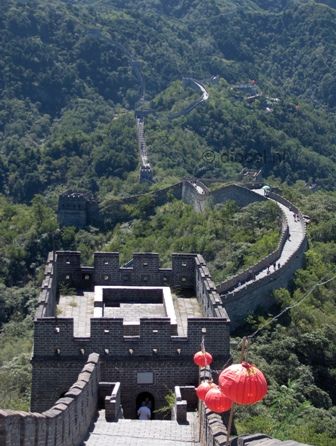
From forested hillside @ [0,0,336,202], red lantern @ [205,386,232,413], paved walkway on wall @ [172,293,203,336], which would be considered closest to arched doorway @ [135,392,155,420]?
paved walkway on wall @ [172,293,203,336]

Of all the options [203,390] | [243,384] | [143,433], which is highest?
[243,384]

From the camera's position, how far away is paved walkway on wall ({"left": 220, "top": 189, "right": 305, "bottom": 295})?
4481cm

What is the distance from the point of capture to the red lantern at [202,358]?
1941 centimetres

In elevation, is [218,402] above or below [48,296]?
above

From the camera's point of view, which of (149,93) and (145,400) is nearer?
(145,400)

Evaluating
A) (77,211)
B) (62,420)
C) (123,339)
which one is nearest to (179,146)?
(77,211)

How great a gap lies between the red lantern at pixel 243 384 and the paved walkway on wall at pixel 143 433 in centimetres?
402

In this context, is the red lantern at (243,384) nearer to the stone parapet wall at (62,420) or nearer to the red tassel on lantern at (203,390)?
the stone parapet wall at (62,420)

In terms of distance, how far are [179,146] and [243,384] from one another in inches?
3532

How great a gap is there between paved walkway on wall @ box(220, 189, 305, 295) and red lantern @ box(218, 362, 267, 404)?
27.6 metres

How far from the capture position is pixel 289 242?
51562 millimetres

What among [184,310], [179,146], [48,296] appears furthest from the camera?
[179,146]

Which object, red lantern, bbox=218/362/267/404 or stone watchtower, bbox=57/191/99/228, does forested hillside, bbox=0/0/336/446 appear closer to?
stone watchtower, bbox=57/191/99/228

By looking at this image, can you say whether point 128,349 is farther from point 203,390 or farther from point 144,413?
point 203,390
